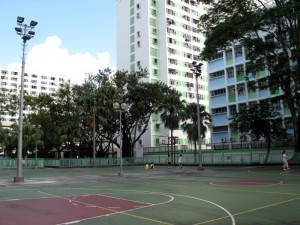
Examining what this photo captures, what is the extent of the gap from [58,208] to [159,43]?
82041 mm

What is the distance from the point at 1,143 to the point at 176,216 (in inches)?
2102

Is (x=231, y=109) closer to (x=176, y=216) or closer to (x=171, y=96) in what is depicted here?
(x=171, y=96)

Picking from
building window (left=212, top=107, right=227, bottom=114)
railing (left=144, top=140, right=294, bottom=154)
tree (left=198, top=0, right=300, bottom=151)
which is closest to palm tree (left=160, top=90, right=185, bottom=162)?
railing (left=144, top=140, right=294, bottom=154)

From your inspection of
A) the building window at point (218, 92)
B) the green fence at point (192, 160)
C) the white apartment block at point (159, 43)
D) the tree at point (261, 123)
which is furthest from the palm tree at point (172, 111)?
the white apartment block at point (159, 43)

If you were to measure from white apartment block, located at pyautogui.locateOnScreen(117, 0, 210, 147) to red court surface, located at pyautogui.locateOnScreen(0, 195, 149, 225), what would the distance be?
68998mm

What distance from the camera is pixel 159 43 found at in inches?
3605

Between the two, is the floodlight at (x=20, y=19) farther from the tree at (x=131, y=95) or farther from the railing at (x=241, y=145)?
the tree at (x=131, y=95)

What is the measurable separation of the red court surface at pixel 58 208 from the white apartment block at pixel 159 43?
6900 cm

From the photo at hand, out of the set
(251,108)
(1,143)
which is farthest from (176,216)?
(1,143)

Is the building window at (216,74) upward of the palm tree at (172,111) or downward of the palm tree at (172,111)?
upward

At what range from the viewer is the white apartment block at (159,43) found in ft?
292

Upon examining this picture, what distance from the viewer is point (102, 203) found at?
44.3 ft

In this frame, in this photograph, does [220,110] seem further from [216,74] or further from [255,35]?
[255,35]

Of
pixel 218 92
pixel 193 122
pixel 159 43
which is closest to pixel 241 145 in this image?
pixel 193 122
